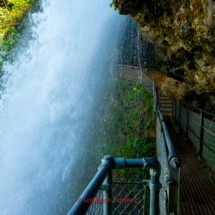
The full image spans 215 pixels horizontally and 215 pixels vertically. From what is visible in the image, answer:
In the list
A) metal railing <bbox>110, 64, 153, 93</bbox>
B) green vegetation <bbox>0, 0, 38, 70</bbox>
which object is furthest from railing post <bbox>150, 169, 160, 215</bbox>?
green vegetation <bbox>0, 0, 38, 70</bbox>

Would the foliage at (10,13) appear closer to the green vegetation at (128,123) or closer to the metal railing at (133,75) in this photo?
the metal railing at (133,75)

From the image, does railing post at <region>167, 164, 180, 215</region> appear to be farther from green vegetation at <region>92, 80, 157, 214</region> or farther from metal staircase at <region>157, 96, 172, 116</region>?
metal staircase at <region>157, 96, 172, 116</region>

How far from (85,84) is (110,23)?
7.46 meters

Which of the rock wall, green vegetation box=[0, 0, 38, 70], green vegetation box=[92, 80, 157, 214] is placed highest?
green vegetation box=[0, 0, 38, 70]

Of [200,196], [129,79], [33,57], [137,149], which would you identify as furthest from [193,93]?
[33,57]

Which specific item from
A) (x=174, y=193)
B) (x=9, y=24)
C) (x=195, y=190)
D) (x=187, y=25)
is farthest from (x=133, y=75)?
(x=174, y=193)

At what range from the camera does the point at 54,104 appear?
17094 mm

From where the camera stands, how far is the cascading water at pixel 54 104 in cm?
1404

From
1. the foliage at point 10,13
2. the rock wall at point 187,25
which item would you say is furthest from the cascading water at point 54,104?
the rock wall at point 187,25

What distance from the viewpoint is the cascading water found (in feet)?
46.1

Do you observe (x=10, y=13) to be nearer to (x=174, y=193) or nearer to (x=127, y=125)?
(x=127, y=125)

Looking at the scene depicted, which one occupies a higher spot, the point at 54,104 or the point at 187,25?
the point at 187,25

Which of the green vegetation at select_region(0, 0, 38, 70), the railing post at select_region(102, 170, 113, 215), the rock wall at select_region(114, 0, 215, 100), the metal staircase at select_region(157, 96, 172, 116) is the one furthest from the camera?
the green vegetation at select_region(0, 0, 38, 70)

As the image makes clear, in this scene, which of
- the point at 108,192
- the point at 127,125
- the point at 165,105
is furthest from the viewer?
the point at 127,125
